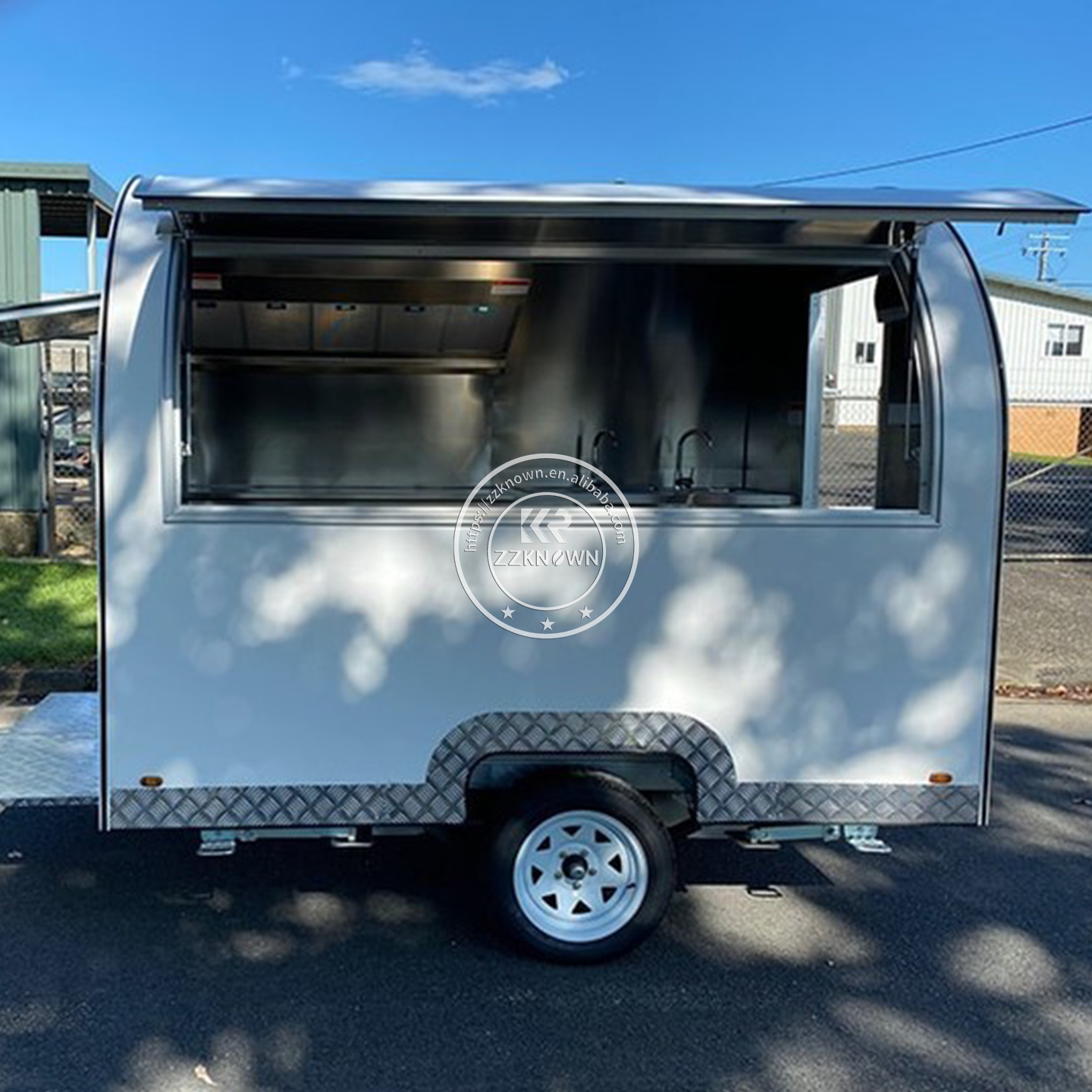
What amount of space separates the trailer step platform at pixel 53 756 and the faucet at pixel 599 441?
293 centimetres

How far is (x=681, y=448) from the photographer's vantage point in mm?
6328

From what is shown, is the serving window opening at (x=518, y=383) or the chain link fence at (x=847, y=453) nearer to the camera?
the serving window opening at (x=518, y=383)

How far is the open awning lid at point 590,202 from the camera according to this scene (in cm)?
328

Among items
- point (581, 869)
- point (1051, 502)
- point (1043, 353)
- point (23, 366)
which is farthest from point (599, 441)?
point (1043, 353)

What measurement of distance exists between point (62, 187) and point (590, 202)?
318 inches

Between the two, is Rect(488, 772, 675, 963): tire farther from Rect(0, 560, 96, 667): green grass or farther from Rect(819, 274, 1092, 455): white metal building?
Rect(819, 274, 1092, 455): white metal building

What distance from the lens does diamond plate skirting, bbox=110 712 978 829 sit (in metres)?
3.58

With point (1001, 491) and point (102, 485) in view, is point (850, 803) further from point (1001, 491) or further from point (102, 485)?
point (102, 485)

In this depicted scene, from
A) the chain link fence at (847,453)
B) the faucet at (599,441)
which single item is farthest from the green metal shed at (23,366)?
the chain link fence at (847,453)

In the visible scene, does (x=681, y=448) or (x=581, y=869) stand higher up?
(x=681, y=448)

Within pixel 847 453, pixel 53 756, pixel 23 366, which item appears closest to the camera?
pixel 53 756

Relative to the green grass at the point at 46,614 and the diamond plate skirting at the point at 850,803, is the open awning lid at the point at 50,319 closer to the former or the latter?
the green grass at the point at 46,614

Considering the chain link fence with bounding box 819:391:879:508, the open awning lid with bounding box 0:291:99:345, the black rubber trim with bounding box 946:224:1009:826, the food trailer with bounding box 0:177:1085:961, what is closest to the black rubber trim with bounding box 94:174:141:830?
the food trailer with bounding box 0:177:1085:961

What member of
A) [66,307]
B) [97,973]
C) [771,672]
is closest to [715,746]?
[771,672]
